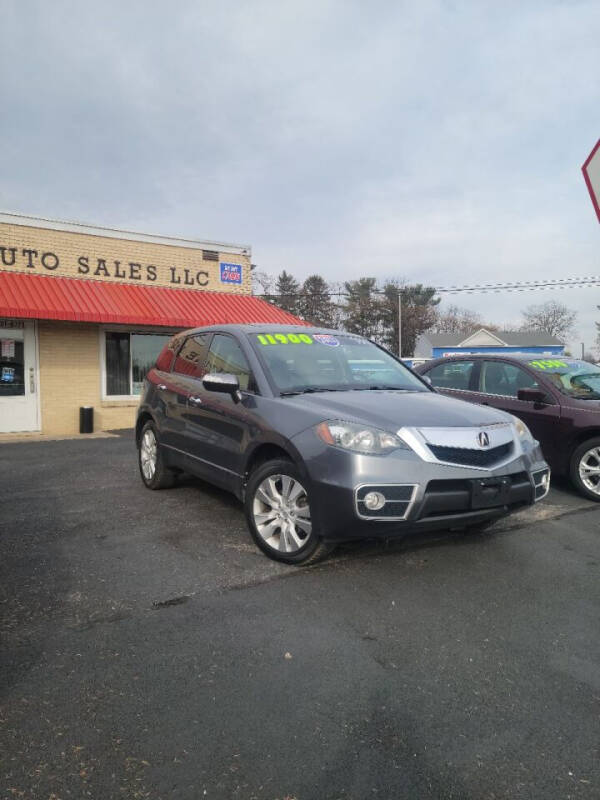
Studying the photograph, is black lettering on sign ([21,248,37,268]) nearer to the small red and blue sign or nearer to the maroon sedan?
Answer: the small red and blue sign

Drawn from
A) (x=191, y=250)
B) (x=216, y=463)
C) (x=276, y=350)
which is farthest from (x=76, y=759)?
(x=191, y=250)

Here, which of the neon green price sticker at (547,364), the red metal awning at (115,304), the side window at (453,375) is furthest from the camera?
the red metal awning at (115,304)

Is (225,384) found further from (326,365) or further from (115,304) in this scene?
(115,304)

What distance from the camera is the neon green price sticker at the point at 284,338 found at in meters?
4.64

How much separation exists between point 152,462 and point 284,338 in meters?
2.29

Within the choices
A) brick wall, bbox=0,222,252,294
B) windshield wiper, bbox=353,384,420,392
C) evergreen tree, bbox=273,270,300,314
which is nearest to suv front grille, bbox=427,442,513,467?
windshield wiper, bbox=353,384,420,392

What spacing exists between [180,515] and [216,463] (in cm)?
89

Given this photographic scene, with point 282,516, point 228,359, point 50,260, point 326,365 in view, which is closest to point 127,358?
point 50,260

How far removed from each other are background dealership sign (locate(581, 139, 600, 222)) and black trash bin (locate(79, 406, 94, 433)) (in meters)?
10.9

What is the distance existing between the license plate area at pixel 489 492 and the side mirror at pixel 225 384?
186 centimetres

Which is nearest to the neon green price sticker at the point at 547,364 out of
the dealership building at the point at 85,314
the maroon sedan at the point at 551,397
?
the maroon sedan at the point at 551,397

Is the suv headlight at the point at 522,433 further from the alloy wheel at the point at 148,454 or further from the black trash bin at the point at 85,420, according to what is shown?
the black trash bin at the point at 85,420

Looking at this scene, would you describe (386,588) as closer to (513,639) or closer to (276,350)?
(513,639)

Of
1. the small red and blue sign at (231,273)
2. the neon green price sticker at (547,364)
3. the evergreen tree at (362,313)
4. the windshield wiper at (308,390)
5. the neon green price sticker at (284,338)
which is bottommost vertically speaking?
the windshield wiper at (308,390)
